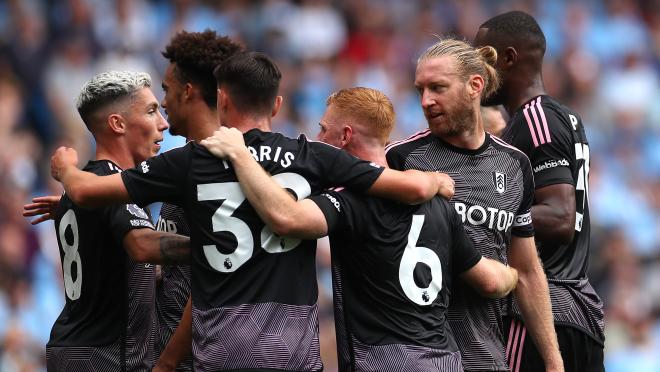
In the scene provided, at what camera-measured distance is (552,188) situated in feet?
21.3

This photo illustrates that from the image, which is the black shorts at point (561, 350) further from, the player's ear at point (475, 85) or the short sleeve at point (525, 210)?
the player's ear at point (475, 85)

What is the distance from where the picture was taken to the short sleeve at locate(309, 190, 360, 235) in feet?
17.7

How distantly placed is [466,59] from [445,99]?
258 mm

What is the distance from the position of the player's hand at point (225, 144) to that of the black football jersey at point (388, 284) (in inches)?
16.9

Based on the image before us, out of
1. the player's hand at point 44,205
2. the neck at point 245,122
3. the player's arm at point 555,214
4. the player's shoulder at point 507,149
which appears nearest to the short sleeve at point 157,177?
the neck at point 245,122

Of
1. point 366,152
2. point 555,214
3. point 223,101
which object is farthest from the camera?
point 555,214

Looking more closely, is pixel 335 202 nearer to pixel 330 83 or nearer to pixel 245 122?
pixel 245 122

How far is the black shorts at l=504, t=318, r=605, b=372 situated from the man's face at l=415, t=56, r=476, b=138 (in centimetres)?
122

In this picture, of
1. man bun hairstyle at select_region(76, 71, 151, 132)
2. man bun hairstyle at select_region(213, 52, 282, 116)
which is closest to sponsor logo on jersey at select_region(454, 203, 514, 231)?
man bun hairstyle at select_region(213, 52, 282, 116)

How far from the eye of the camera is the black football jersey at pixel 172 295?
6.26m

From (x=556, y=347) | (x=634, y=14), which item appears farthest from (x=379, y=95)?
(x=634, y=14)

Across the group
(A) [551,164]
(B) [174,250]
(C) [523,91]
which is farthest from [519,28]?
(B) [174,250]

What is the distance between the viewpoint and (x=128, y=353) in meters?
5.98

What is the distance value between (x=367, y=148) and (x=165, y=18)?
894 centimetres
